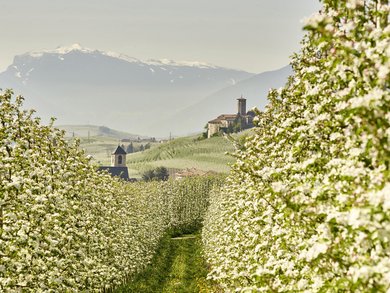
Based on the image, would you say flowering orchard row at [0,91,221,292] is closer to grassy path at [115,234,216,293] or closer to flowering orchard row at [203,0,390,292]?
flowering orchard row at [203,0,390,292]

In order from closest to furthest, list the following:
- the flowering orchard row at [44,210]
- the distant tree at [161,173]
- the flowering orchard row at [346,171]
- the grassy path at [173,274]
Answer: the flowering orchard row at [346,171] → the flowering orchard row at [44,210] → the grassy path at [173,274] → the distant tree at [161,173]

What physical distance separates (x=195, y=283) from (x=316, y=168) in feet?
105

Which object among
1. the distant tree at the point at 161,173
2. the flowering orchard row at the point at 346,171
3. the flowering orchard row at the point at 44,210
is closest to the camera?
the flowering orchard row at the point at 346,171

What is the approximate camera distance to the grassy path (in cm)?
3941

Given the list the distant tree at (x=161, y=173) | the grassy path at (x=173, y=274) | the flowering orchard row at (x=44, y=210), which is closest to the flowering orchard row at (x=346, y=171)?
the flowering orchard row at (x=44, y=210)

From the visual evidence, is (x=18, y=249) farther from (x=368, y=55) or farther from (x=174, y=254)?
(x=174, y=254)

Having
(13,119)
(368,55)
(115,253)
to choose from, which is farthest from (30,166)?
(115,253)

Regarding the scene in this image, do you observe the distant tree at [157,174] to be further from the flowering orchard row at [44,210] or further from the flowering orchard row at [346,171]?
the flowering orchard row at [346,171]

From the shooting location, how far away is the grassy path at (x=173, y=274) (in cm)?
3941

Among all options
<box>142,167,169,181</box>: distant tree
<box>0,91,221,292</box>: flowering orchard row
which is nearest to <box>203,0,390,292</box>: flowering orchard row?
<box>0,91,221,292</box>: flowering orchard row

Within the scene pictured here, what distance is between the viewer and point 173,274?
154 ft

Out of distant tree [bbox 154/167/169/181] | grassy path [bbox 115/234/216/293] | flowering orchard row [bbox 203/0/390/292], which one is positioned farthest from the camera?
distant tree [bbox 154/167/169/181]

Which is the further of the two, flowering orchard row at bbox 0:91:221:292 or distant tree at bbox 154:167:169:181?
distant tree at bbox 154:167:169:181

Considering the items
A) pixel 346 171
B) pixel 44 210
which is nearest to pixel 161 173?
pixel 44 210
